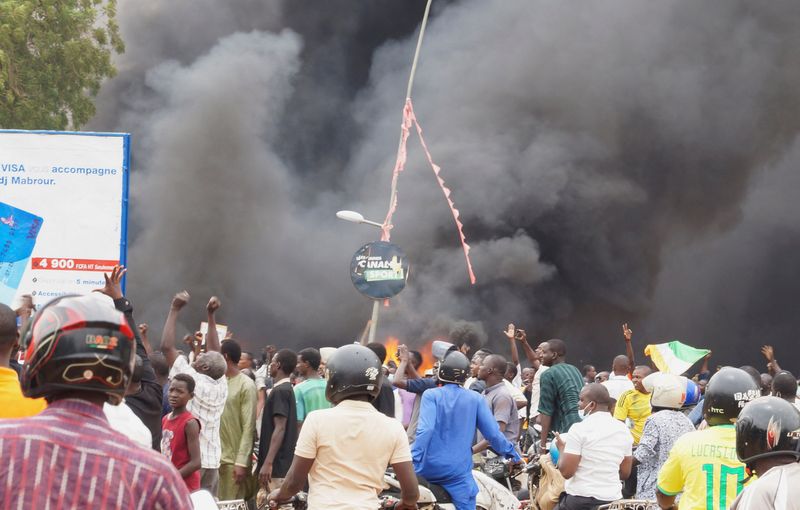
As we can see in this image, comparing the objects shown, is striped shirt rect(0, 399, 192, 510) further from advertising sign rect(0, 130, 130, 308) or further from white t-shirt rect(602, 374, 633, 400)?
white t-shirt rect(602, 374, 633, 400)

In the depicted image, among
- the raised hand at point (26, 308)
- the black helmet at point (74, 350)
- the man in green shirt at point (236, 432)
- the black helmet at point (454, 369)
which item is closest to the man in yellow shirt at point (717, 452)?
the black helmet at point (454, 369)

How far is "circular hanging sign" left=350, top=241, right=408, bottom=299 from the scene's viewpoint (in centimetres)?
1156

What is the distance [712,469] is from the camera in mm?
3871

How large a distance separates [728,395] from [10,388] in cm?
281

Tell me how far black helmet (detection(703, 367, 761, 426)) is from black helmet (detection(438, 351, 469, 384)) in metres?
2.20

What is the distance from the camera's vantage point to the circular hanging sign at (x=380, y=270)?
1156cm

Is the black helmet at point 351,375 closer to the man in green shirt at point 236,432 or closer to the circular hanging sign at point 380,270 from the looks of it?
the man in green shirt at point 236,432

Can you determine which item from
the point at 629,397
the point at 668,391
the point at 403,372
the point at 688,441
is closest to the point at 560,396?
the point at 629,397

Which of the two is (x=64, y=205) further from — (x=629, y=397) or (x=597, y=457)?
(x=629, y=397)

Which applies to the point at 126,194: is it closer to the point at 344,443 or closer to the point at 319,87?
the point at 344,443

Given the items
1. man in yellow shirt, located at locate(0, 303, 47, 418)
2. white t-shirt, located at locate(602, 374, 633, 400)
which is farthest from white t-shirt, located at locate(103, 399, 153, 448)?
white t-shirt, located at locate(602, 374, 633, 400)

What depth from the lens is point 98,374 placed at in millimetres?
1930

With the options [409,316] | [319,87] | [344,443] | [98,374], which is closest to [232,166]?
[319,87]

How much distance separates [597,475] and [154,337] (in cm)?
1870
